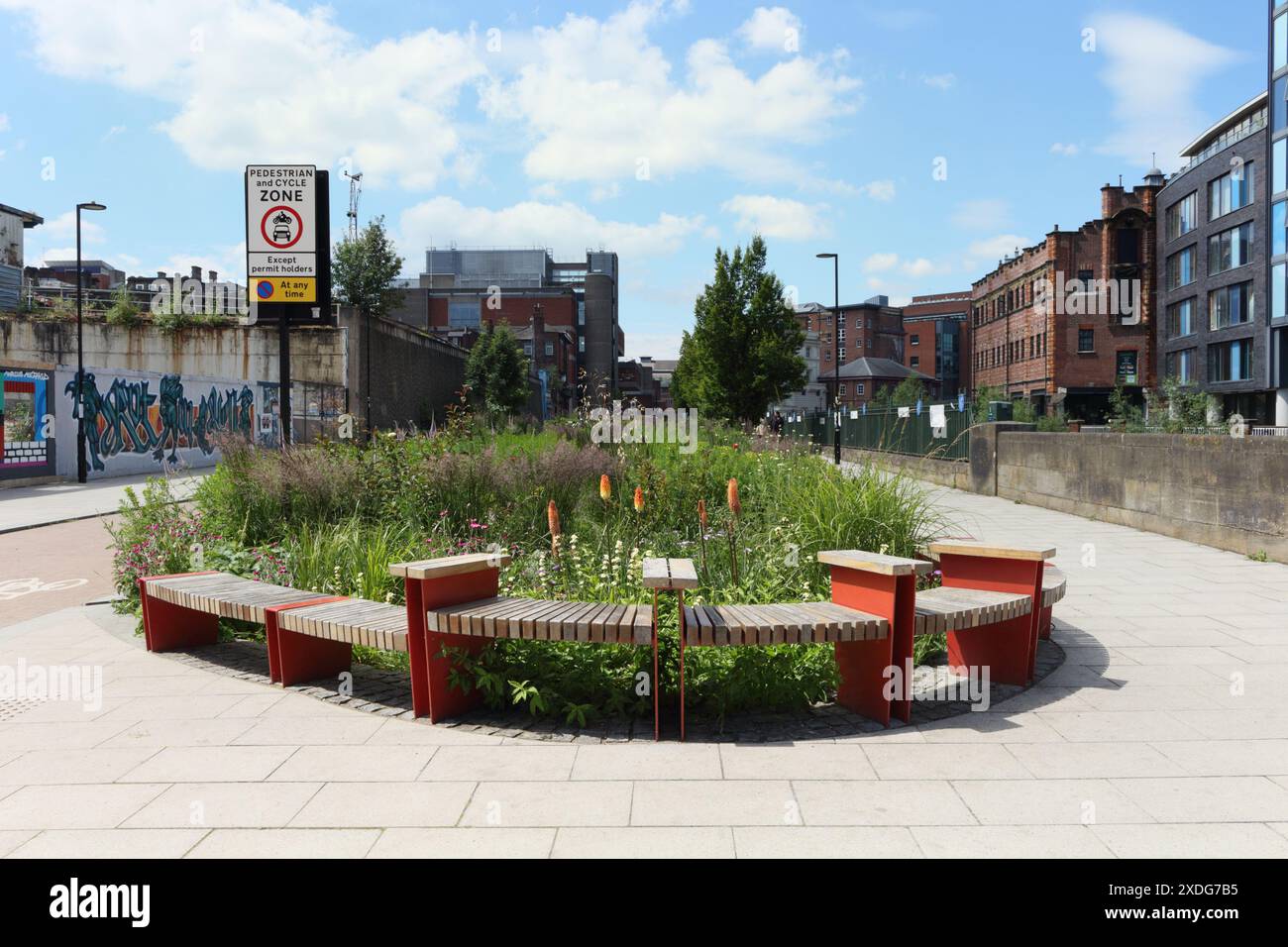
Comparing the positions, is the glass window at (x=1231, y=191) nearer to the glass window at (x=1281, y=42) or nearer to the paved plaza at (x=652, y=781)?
the glass window at (x=1281, y=42)

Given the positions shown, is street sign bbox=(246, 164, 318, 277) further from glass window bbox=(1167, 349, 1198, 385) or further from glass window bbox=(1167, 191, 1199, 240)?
glass window bbox=(1167, 191, 1199, 240)

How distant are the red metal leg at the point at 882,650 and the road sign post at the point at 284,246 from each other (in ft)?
24.9

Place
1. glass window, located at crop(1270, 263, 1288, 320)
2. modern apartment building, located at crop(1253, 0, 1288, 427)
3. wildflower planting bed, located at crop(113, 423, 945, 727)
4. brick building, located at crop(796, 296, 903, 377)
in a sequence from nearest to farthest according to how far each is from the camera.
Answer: wildflower planting bed, located at crop(113, 423, 945, 727), modern apartment building, located at crop(1253, 0, 1288, 427), glass window, located at crop(1270, 263, 1288, 320), brick building, located at crop(796, 296, 903, 377)

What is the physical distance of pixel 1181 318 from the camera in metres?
53.5

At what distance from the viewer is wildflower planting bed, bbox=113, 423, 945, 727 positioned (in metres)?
4.71

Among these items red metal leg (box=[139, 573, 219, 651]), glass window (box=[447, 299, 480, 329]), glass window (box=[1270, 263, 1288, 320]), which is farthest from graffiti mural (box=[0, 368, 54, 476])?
glass window (box=[447, 299, 480, 329])

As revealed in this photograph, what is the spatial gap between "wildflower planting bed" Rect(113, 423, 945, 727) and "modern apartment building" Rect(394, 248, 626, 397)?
68.6m

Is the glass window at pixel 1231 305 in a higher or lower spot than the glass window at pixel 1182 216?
lower

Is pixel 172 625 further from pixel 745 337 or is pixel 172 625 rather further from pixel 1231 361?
pixel 1231 361

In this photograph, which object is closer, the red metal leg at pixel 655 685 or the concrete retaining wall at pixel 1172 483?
the red metal leg at pixel 655 685

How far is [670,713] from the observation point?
4.62m

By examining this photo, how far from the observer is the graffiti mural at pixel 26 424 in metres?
20.8

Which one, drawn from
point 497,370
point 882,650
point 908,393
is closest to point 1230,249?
point 908,393

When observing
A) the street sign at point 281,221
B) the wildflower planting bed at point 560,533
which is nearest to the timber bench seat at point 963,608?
the wildflower planting bed at point 560,533
